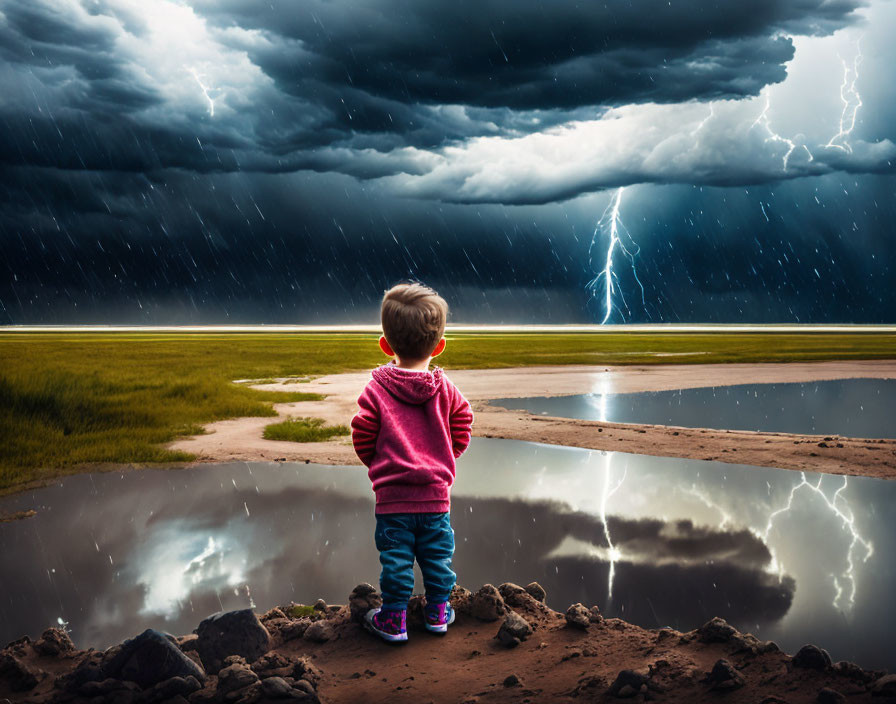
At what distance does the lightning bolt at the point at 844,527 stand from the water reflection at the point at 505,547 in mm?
32

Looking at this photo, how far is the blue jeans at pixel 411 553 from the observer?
367 cm

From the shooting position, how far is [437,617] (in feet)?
12.4

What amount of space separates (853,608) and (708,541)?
1508mm

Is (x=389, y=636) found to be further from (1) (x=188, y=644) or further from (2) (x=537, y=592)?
(2) (x=537, y=592)

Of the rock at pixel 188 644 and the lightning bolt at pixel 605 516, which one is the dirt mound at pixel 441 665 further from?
the lightning bolt at pixel 605 516

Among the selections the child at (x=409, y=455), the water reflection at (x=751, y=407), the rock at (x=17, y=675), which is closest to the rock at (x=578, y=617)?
the child at (x=409, y=455)

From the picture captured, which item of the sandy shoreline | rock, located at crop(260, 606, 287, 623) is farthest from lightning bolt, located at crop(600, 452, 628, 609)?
rock, located at crop(260, 606, 287, 623)

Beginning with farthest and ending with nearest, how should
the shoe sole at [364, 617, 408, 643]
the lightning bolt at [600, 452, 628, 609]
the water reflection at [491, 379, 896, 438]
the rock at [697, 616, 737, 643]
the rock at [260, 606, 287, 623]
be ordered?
the water reflection at [491, 379, 896, 438]
the lightning bolt at [600, 452, 628, 609]
the rock at [260, 606, 287, 623]
the shoe sole at [364, 617, 408, 643]
the rock at [697, 616, 737, 643]

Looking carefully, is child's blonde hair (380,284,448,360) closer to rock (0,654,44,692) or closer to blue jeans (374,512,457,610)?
blue jeans (374,512,457,610)

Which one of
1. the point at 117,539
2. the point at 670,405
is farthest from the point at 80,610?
the point at 670,405

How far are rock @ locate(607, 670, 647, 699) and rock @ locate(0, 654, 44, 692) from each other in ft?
9.63

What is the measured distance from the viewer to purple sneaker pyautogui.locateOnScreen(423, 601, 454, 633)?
376 centimetres

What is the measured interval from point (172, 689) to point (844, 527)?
20.9ft

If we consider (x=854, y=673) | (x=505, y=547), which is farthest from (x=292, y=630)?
(x=854, y=673)
